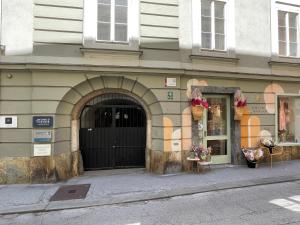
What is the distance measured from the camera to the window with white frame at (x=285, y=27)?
9.85m

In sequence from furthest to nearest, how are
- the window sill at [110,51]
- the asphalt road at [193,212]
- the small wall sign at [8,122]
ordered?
the window sill at [110,51] < the small wall sign at [8,122] < the asphalt road at [193,212]

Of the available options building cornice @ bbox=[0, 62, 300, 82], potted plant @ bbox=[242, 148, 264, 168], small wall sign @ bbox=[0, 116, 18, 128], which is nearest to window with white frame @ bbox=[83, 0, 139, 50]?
building cornice @ bbox=[0, 62, 300, 82]

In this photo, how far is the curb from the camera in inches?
214

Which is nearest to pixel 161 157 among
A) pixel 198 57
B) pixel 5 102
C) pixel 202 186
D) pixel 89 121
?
→ pixel 202 186

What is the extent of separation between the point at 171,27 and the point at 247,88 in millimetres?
3498

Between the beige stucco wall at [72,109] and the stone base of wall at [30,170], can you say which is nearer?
the stone base of wall at [30,170]

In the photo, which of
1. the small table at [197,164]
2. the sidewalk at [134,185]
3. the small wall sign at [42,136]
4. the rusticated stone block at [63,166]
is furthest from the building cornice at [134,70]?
the sidewalk at [134,185]

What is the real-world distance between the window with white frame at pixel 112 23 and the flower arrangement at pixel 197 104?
7.86 ft

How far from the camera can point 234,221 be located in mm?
4609

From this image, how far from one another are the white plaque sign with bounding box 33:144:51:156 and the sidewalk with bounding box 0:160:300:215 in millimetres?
868

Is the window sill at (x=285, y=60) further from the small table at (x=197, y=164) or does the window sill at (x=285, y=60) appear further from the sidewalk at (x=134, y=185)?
the small table at (x=197, y=164)

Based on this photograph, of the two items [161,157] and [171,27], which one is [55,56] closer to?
[171,27]

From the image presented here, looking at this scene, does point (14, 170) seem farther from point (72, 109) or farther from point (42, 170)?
point (72, 109)

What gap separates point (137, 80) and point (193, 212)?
14.5ft
